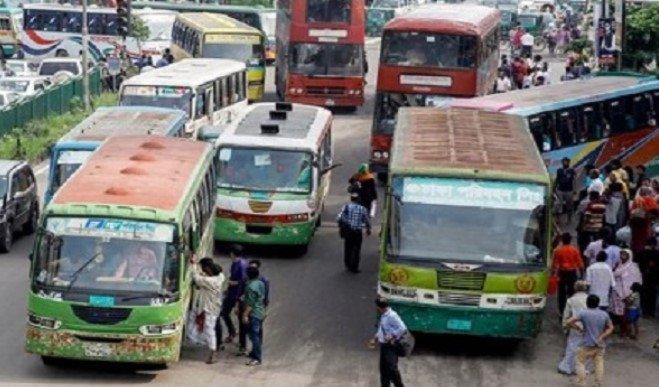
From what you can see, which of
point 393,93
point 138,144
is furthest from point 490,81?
point 138,144

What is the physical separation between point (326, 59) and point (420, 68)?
12.7 metres

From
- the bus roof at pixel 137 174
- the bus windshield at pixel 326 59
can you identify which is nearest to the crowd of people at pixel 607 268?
the bus roof at pixel 137 174

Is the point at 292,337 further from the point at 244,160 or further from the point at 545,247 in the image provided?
the point at 244,160

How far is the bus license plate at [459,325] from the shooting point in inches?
906

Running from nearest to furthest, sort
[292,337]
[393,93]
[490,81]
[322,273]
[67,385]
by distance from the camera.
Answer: [67,385], [292,337], [322,273], [393,93], [490,81]

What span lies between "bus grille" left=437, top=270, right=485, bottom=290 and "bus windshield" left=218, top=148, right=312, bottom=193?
7.87 metres

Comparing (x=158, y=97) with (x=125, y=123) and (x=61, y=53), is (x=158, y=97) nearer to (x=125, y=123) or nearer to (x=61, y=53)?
(x=125, y=123)

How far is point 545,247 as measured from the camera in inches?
919

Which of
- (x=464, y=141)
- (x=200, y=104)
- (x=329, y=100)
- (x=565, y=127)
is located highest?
(x=464, y=141)

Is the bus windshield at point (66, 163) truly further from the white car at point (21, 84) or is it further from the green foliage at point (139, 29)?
the green foliage at point (139, 29)

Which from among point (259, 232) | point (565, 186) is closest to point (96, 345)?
point (259, 232)

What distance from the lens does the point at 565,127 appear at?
119ft

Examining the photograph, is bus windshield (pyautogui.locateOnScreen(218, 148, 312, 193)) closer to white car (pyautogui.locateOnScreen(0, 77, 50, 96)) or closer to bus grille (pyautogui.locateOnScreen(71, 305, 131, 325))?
bus grille (pyautogui.locateOnScreen(71, 305, 131, 325))

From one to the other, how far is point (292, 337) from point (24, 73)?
39.5m
